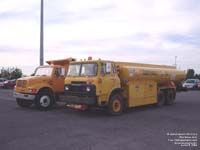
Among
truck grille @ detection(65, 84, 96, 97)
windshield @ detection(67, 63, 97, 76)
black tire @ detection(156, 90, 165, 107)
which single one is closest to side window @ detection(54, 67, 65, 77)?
windshield @ detection(67, 63, 97, 76)

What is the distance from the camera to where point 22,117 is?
41.5ft

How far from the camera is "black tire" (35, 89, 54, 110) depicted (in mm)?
15140

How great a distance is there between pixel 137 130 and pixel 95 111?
17.4 feet

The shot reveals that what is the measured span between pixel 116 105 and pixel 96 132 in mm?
4184

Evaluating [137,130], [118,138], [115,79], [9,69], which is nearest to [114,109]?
[115,79]

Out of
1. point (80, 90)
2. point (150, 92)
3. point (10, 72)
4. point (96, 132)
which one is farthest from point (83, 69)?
point (10, 72)

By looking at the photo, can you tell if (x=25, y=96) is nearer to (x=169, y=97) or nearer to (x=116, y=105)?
(x=116, y=105)

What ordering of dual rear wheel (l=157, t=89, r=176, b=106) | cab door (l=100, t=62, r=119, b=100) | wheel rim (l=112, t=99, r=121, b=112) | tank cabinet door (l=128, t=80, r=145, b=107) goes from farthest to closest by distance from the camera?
dual rear wheel (l=157, t=89, r=176, b=106) → tank cabinet door (l=128, t=80, r=145, b=107) → wheel rim (l=112, t=99, r=121, b=112) → cab door (l=100, t=62, r=119, b=100)

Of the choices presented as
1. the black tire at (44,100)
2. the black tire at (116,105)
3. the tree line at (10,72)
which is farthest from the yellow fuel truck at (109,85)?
the tree line at (10,72)

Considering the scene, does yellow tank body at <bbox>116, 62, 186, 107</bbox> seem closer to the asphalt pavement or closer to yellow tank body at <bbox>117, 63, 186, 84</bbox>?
yellow tank body at <bbox>117, 63, 186, 84</bbox>

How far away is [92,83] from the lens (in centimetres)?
1259

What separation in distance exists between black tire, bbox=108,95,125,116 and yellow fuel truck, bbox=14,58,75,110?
13.0 ft

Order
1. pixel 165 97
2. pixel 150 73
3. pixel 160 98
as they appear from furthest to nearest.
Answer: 1. pixel 165 97
2. pixel 160 98
3. pixel 150 73

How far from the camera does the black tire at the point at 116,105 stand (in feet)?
43.1
